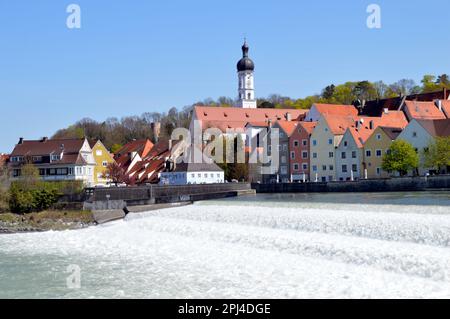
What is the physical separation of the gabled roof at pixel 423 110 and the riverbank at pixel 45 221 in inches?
1803

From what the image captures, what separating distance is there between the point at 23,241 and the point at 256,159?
1739 inches

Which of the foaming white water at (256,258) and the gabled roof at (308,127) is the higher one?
the gabled roof at (308,127)

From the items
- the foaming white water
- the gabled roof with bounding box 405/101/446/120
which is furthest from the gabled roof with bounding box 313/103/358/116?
the foaming white water

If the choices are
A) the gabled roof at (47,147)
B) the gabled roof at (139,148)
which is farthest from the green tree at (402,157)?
the gabled roof at (139,148)

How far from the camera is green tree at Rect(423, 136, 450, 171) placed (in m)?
54.8

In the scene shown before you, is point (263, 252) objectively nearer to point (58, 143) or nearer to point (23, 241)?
point (23, 241)

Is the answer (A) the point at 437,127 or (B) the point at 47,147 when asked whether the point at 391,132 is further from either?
(B) the point at 47,147

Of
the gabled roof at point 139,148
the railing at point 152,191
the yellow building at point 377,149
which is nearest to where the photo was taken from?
the railing at point 152,191

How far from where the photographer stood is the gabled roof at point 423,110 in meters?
76.7

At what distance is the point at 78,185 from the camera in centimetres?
5544

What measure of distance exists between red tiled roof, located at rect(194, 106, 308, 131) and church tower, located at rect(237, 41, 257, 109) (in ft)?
32.7

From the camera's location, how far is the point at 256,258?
2497cm

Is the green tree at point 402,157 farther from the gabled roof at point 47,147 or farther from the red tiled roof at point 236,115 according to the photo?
the red tiled roof at point 236,115
